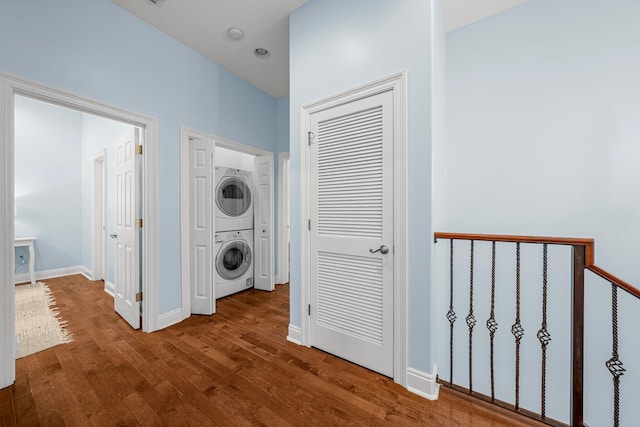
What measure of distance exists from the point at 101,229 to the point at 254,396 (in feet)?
13.6

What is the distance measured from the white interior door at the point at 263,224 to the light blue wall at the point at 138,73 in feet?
1.71

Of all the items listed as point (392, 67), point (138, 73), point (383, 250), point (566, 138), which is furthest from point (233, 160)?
point (566, 138)

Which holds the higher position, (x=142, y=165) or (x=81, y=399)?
(x=142, y=165)

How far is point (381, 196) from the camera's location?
1715 mm

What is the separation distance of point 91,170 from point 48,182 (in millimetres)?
791

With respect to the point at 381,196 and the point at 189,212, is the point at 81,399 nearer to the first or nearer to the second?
the point at 189,212

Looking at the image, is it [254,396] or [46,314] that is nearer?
[254,396]

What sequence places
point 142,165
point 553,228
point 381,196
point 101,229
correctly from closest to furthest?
point 381,196, point 553,228, point 142,165, point 101,229

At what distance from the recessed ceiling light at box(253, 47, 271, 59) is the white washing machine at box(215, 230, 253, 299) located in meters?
2.18

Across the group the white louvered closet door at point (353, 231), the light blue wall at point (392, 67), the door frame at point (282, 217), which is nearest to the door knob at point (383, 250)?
the white louvered closet door at point (353, 231)

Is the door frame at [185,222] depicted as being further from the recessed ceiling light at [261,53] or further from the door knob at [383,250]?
the door knob at [383,250]

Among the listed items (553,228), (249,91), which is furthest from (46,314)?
(553,228)

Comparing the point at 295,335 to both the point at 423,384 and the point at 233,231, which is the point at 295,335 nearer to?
the point at 423,384

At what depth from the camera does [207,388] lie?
158cm
